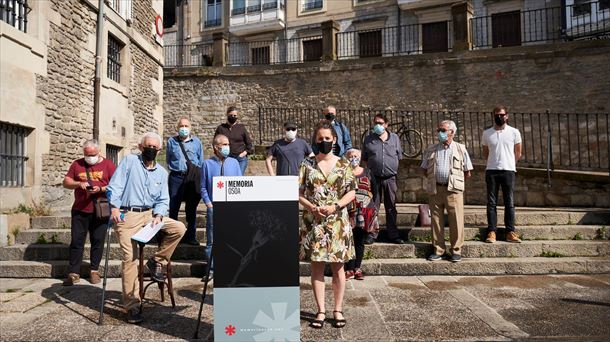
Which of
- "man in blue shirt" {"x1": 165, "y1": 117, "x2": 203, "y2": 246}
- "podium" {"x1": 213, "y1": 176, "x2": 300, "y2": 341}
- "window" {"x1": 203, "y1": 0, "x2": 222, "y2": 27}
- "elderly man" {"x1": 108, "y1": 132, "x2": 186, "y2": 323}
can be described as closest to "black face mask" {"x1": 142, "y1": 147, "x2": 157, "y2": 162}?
A: "elderly man" {"x1": 108, "y1": 132, "x2": 186, "y2": 323}

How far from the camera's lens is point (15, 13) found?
775cm

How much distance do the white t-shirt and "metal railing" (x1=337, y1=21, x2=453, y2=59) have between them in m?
15.6

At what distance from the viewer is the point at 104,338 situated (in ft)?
12.4

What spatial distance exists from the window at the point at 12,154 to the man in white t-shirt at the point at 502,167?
26.6ft

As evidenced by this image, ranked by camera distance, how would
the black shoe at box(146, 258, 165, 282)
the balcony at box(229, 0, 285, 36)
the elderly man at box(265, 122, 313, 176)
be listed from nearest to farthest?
the black shoe at box(146, 258, 165, 282) < the elderly man at box(265, 122, 313, 176) < the balcony at box(229, 0, 285, 36)

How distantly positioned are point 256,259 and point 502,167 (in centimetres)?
443

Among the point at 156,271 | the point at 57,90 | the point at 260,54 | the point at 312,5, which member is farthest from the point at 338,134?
the point at 312,5

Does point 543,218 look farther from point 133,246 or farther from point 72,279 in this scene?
point 72,279

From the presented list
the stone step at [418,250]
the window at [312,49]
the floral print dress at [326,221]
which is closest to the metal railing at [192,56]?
the window at [312,49]

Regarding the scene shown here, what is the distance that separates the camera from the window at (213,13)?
28.6m

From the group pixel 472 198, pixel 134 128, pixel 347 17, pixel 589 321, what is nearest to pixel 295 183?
pixel 589 321

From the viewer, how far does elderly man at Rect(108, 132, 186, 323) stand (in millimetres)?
4324

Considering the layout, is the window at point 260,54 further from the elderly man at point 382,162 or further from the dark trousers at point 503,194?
the dark trousers at point 503,194

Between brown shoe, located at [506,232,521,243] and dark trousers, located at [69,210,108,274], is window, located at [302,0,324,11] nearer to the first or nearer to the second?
brown shoe, located at [506,232,521,243]
